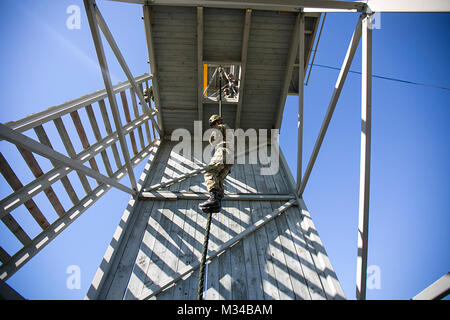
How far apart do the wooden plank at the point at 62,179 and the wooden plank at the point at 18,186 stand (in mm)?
569

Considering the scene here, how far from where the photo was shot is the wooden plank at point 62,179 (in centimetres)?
350

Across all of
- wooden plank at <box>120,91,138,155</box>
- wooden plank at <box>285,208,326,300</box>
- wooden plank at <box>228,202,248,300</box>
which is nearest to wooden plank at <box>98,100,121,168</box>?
wooden plank at <box>120,91,138,155</box>

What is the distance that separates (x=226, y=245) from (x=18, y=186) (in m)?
3.51

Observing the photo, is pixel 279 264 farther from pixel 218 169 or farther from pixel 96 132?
pixel 96 132

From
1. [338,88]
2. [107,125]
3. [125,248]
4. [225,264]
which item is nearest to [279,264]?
[225,264]

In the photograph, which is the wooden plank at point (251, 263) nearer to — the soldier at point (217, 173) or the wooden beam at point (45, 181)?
the soldier at point (217, 173)

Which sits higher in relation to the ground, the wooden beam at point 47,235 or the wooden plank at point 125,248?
the wooden beam at point 47,235

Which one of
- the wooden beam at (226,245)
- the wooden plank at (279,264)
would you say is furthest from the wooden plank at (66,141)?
the wooden plank at (279,264)

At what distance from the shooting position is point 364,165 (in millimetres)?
2637

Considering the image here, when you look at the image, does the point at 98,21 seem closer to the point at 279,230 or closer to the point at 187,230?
the point at 187,230
